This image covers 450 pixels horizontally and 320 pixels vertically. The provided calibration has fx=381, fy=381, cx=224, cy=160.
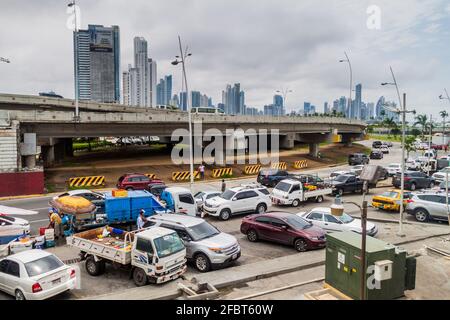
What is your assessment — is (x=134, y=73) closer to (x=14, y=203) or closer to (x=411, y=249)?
(x=14, y=203)

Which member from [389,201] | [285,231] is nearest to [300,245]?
[285,231]

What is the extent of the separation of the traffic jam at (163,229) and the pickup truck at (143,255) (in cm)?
3

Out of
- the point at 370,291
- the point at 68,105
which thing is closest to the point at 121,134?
the point at 68,105

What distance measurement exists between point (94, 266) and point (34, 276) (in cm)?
257

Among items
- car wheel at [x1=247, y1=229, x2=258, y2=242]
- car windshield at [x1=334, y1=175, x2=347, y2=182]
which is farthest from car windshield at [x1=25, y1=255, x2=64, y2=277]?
car windshield at [x1=334, y1=175, x2=347, y2=182]

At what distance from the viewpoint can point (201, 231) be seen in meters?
14.5

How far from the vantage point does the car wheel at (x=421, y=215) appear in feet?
72.0

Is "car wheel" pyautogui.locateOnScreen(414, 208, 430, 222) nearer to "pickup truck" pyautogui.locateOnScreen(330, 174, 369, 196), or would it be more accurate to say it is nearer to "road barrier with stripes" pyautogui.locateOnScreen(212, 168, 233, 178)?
"pickup truck" pyautogui.locateOnScreen(330, 174, 369, 196)

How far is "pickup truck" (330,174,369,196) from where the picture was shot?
29422mm

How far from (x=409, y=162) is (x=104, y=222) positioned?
39.5m

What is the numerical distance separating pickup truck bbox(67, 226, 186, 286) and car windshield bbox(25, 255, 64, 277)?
1739mm

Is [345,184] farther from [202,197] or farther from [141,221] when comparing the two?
[141,221]
